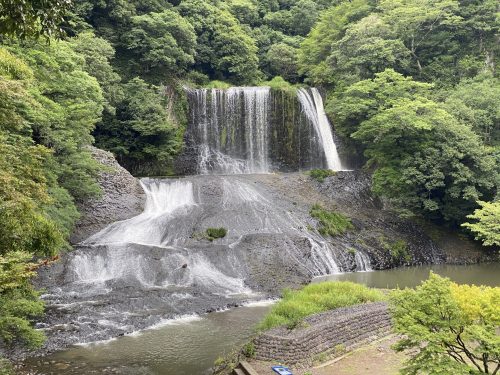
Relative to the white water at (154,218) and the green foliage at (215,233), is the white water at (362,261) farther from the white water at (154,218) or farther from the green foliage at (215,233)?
the white water at (154,218)

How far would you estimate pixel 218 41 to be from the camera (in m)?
37.4

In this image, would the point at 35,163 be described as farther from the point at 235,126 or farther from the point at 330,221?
the point at 235,126

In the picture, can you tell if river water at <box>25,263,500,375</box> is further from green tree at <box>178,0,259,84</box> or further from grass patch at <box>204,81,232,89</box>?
green tree at <box>178,0,259,84</box>

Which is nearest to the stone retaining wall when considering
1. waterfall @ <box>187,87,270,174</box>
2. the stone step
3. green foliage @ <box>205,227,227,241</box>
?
the stone step

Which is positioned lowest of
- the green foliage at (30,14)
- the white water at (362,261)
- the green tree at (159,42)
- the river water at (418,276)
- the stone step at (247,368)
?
the river water at (418,276)

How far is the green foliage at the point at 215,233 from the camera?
2094 centimetres

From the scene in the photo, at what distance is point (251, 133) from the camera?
32406 millimetres

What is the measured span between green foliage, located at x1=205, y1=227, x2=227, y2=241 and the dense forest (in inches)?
234

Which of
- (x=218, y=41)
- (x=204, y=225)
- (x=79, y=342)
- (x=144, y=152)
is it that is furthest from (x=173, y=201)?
(x=218, y=41)

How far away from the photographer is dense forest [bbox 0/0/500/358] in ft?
61.5

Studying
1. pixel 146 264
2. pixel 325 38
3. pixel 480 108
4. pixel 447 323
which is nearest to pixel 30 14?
pixel 447 323

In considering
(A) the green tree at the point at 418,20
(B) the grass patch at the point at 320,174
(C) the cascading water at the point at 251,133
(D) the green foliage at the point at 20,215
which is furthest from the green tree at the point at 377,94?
(D) the green foliage at the point at 20,215

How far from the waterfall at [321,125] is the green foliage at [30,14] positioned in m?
28.8

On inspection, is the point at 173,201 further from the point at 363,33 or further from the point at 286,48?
the point at 286,48
